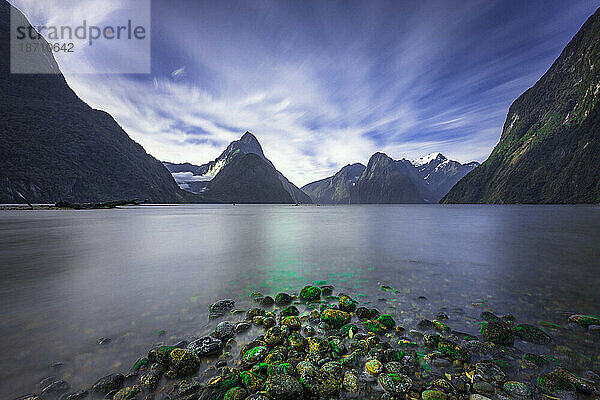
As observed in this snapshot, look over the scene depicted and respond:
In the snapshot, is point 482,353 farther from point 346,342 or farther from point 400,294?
point 400,294

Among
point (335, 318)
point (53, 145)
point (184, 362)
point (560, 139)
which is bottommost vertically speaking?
point (335, 318)

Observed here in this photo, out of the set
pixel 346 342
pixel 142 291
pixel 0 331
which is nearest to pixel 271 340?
pixel 346 342

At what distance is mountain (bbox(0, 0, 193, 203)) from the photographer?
11431 cm

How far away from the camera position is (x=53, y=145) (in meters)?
134

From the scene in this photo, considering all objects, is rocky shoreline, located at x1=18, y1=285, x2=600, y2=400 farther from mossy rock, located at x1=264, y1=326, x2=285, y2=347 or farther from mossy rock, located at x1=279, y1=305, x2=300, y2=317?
mossy rock, located at x1=279, y1=305, x2=300, y2=317

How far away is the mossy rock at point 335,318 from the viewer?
7078 millimetres

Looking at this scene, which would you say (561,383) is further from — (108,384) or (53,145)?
(53,145)

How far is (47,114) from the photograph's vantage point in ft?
476

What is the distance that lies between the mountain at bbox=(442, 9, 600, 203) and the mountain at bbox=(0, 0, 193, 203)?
27943cm

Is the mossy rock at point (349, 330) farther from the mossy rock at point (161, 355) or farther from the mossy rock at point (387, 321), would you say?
the mossy rock at point (161, 355)

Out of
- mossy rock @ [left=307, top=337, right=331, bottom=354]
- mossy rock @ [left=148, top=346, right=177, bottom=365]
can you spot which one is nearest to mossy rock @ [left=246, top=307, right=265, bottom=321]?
mossy rock @ [left=307, top=337, right=331, bottom=354]

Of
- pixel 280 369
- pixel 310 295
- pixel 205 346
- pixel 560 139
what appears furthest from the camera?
pixel 560 139

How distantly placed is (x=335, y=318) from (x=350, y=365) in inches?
76.2

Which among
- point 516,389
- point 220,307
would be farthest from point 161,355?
point 516,389
